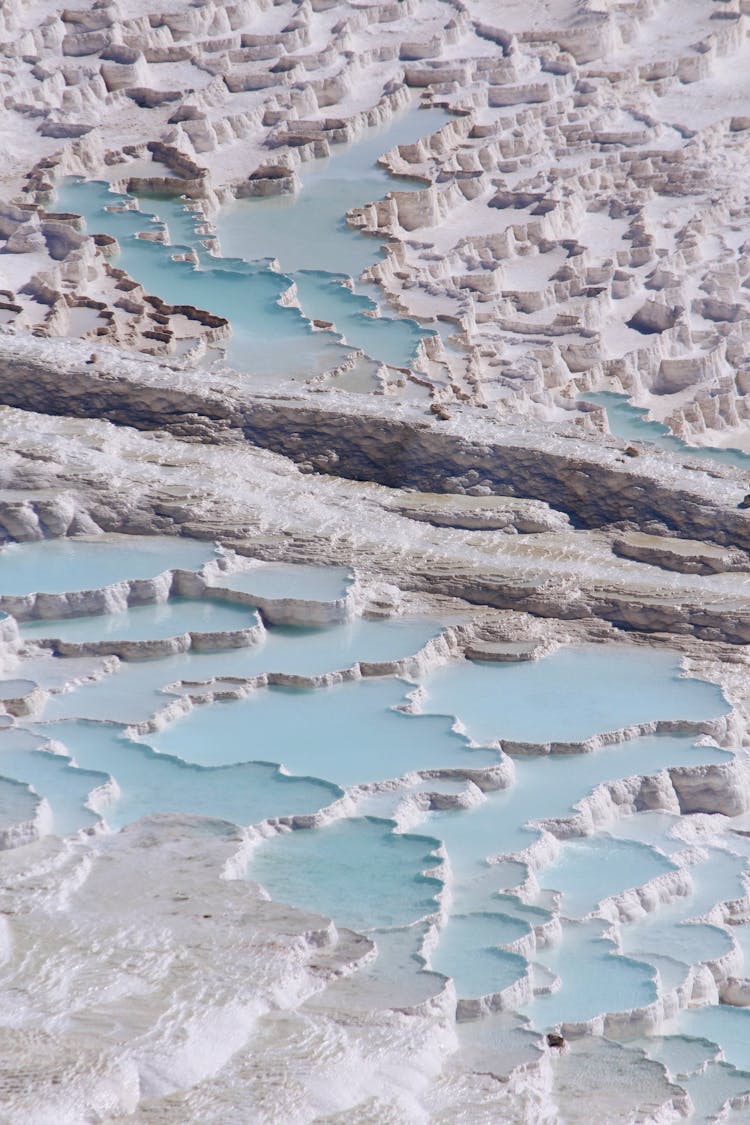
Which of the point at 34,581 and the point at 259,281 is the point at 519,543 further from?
the point at 259,281

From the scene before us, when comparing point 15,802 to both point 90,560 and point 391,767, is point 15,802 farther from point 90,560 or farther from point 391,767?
point 90,560

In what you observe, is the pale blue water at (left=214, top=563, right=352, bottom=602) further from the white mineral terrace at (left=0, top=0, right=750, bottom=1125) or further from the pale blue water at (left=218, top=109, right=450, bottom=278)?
the pale blue water at (left=218, top=109, right=450, bottom=278)

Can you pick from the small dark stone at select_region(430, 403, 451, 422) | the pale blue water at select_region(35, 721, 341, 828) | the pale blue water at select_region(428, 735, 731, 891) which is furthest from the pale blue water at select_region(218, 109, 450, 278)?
the pale blue water at select_region(35, 721, 341, 828)

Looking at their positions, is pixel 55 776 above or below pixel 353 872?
above

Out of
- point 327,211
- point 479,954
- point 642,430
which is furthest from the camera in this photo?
point 327,211

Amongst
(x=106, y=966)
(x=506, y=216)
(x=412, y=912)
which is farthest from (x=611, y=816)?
(x=506, y=216)

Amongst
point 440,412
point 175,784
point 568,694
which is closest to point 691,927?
point 568,694
